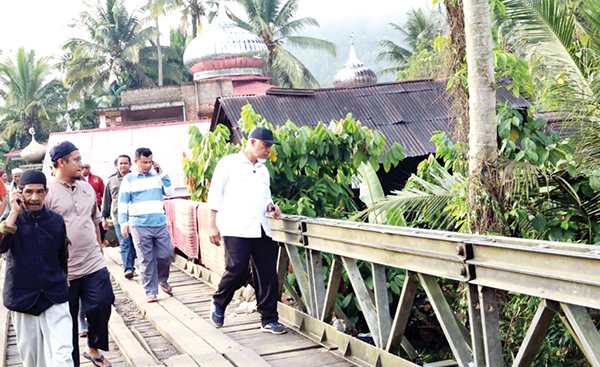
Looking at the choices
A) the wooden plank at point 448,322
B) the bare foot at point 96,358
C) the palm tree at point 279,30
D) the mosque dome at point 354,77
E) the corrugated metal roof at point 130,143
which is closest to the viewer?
the wooden plank at point 448,322

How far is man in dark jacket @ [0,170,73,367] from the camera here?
5219mm

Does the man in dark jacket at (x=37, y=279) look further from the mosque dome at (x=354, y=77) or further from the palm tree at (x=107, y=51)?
the palm tree at (x=107, y=51)

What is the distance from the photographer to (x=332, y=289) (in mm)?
6426

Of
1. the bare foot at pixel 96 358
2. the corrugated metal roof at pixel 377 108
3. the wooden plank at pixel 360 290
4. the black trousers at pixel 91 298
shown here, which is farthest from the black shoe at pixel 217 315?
the corrugated metal roof at pixel 377 108

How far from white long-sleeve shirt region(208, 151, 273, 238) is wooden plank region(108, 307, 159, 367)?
1.21 meters

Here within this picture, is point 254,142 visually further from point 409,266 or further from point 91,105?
point 91,105

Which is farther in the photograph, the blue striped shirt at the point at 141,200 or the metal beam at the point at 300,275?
the blue striped shirt at the point at 141,200

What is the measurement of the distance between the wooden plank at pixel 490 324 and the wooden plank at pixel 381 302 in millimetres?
1337

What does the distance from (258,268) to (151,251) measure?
8.48 ft

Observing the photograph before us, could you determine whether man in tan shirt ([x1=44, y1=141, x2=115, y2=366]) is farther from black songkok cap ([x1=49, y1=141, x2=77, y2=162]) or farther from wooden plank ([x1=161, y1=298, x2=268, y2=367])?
wooden plank ([x1=161, y1=298, x2=268, y2=367])

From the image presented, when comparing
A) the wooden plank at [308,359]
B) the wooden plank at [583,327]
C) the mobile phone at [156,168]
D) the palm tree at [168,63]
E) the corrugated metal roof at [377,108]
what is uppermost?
the palm tree at [168,63]

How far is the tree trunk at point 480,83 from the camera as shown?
275 inches

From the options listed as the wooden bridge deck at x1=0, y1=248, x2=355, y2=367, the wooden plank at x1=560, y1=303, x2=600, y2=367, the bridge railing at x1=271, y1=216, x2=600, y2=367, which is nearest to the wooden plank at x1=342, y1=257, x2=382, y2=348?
the bridge railing at x1=271, y1=216, x2=600, y2=367

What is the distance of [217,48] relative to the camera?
107 feet
